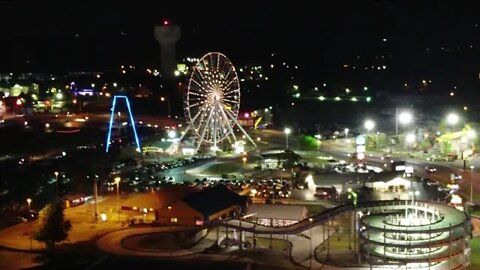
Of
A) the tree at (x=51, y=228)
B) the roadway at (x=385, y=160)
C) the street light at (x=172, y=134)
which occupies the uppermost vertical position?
the street light at (x=172, y=134)

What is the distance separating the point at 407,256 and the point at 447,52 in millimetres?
47905

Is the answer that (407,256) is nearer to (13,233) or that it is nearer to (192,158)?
(13,233)

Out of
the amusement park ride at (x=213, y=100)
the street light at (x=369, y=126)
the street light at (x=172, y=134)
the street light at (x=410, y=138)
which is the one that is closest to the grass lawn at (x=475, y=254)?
the amusement park ride at (x=213, y=100)

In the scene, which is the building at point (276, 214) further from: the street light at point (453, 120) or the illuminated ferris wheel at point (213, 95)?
the street light at point (453, 120)

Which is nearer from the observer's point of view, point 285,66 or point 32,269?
point 32,269

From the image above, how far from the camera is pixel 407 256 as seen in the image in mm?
10438

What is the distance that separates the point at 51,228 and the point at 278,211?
14.4 feet

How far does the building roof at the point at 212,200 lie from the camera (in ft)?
42.7

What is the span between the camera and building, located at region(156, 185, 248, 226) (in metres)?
12.9

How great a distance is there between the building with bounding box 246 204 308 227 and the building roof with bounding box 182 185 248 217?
0.52 metres

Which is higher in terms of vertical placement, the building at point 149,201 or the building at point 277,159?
the building at point 277,159

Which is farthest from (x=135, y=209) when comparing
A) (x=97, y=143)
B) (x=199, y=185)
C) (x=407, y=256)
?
(x=97, y=143)

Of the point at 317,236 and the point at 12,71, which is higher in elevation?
the point at 12,71

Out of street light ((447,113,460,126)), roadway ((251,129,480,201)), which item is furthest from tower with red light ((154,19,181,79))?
street light ((447,113,460,126))
